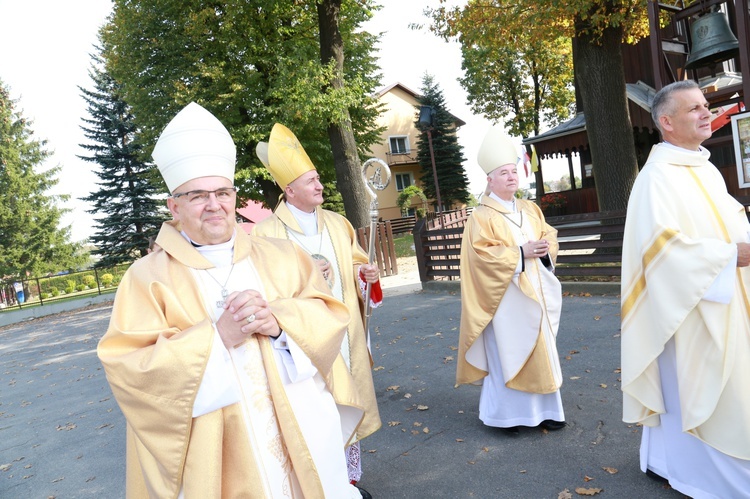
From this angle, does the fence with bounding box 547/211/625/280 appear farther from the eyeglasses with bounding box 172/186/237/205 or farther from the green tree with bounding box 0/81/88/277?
the green tree with bounding box 0/81/88/277

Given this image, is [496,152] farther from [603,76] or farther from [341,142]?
[341,142]

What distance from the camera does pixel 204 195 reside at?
2.35m

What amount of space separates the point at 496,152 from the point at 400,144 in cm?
4135

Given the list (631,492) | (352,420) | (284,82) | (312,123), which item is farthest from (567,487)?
(312,123)

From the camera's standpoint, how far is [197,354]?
211 centimetres

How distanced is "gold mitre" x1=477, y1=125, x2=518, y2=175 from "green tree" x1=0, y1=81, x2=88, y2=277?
3338 centimetres

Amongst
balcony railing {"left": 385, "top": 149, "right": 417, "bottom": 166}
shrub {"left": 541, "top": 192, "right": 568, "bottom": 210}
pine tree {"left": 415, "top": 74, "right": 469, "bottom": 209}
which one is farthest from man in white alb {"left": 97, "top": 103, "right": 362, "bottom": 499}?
balcony railing {"left": 385, "top": 149, "right": 417, "bottom": 166}

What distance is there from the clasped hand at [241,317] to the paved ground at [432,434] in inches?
85.4

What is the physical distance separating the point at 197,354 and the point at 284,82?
1479cm

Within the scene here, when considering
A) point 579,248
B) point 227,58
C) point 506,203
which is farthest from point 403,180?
point 506,203

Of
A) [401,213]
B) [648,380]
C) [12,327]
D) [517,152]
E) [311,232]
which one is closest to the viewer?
[648,380]

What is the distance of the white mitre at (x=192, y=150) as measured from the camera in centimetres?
241

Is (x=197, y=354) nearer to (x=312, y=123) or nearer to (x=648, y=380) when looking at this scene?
(x=648, y=380)

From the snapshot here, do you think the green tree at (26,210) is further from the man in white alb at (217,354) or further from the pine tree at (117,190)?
the man in white alb at (217,354)
